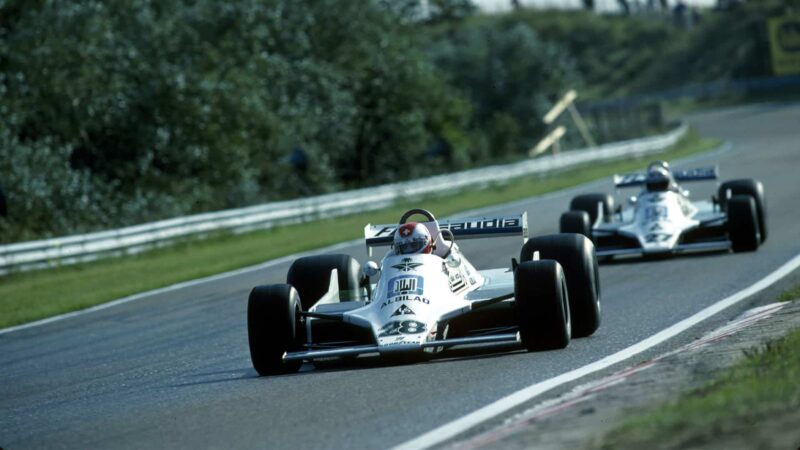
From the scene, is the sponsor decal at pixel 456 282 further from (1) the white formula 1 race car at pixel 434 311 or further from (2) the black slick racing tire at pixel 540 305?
(2) the black slick racing tire at pixel 540 305

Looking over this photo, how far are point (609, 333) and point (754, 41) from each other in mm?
85336

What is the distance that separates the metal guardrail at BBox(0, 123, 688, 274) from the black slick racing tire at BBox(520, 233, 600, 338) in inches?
593

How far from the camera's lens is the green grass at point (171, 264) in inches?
821

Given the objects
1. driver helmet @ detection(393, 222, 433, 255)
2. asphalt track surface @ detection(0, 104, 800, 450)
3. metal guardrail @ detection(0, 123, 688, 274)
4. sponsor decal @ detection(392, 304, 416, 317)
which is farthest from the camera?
metal guardrail @ detection(0, 123, 688, 274)

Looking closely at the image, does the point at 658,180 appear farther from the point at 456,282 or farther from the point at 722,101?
the point at 722,101

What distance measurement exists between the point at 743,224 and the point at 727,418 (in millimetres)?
12431

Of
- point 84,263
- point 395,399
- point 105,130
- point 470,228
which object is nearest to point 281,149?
point 105,130

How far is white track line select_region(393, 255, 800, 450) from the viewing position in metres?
7.39

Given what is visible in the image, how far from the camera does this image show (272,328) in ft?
35.4

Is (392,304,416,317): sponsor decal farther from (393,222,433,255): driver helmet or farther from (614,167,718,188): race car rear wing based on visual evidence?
(614,167,718,188): race car rear wing

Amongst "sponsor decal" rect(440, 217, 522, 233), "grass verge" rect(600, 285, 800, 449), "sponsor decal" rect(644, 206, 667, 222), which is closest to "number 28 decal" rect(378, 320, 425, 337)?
"sponsor decal" rect(440, 217, 522, 233)

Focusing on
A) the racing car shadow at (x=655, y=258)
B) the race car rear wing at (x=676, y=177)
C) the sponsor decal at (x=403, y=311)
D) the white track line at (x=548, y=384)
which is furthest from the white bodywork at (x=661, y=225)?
the sponsor decal at (x=403, y=311)

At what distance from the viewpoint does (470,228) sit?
1250 cm

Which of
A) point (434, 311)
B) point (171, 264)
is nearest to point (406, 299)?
point (434, 311)
